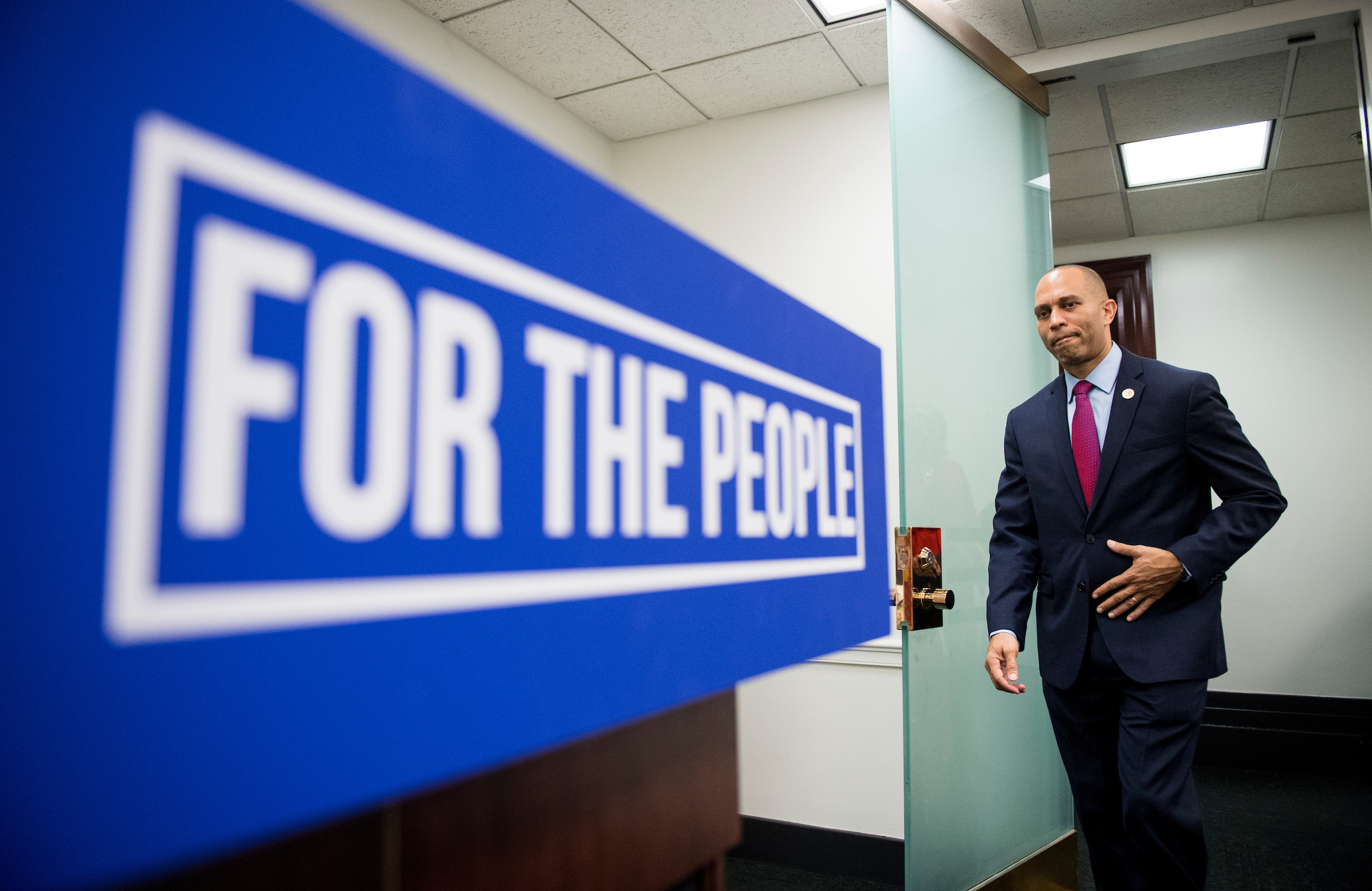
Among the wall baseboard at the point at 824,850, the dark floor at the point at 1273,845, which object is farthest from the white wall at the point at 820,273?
the dark floor at the point at 1273,845

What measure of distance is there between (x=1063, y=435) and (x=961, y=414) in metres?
0.35

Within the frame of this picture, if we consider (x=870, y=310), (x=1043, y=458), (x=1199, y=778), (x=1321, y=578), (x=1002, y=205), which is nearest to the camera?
(x=1043, y=458)

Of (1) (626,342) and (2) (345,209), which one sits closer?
(2) (345,209)

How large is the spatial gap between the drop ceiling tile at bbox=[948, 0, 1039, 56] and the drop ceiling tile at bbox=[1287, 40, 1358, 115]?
78cm

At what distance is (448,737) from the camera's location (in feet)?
Result: 1.10

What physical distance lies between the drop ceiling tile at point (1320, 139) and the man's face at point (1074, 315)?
1972 millimetres

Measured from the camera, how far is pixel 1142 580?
1.47 metres

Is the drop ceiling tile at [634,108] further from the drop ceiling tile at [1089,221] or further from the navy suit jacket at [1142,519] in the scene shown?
the drop ceiling tile at [1089,221]

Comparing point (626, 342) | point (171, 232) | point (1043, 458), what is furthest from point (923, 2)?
point (171, 232)

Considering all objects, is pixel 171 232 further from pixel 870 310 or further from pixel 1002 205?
pixel 870 310

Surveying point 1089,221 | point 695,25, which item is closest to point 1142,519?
point 695,25

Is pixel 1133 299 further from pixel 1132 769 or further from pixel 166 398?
pixel 166 398

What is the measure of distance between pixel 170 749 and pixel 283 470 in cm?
9

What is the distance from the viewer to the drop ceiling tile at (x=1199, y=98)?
258cm
